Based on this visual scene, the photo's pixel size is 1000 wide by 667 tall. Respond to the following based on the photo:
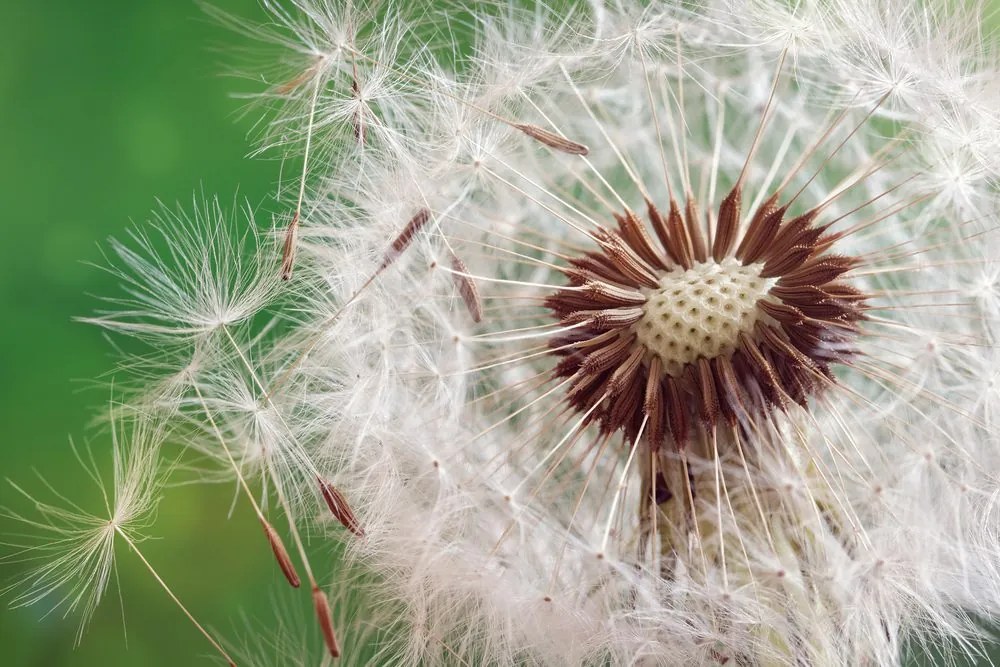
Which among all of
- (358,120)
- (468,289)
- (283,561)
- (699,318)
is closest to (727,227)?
(699,318)

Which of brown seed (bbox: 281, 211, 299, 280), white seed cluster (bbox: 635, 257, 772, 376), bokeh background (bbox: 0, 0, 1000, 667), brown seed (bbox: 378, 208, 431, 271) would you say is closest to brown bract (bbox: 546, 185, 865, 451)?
white seed cluster (bbox: 635, 257, 772, 376)

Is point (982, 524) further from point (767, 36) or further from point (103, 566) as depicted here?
point (103, 566)

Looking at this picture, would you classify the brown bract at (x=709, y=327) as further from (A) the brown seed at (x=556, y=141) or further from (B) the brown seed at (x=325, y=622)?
(B) the brown seed at (x=325, y=622)

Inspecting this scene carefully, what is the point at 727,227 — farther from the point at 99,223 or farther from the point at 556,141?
the point at 99,223

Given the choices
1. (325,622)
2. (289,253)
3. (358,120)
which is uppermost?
(358,120)

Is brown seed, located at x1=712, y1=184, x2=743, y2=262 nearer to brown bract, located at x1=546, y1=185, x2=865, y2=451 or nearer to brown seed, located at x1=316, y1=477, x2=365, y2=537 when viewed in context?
brown bract, located at x1=546, y1=185, x2=865, y2=451

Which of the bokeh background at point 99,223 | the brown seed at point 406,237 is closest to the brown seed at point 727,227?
the brown seed at point 406,237

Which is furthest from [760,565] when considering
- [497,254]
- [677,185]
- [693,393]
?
[677,185]
